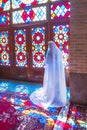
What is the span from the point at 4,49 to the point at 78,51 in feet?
10.2

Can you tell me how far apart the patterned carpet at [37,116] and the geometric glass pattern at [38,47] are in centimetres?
161

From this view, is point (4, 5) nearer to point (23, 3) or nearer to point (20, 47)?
point (23, 3)

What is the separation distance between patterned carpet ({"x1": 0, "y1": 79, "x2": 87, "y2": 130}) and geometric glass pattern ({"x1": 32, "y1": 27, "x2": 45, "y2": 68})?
5.30 feet

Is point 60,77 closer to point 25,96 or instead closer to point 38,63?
point 25,96

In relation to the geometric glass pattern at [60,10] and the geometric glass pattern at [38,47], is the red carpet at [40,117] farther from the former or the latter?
the geometric glass pattern at [60,10]

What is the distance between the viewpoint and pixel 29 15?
18.1 ft

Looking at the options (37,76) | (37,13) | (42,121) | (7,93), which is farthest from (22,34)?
(42,121)

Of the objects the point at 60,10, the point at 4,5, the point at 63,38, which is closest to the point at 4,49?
the point at 4,5

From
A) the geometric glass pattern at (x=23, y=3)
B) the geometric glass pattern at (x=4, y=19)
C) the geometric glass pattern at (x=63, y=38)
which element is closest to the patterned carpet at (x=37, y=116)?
the geometric glass pattern at (x=63, y=38)

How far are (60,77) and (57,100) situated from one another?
1.67 ft

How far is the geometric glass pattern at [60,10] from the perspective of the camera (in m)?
5.01

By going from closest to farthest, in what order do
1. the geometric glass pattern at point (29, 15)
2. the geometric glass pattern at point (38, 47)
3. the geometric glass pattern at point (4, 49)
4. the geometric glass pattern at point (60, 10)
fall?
the geometric glass pattern at point (60, 10)
the geometric glass pattern at point (29, 15)
the geometric glass pattern at point (38, 47)
the geometric glass pattern at point (4, 49)

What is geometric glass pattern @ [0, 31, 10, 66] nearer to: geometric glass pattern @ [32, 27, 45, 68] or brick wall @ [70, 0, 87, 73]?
geometric glass pattern @ [32, 27, 45, 68]

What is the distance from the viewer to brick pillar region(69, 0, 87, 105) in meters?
3.66
